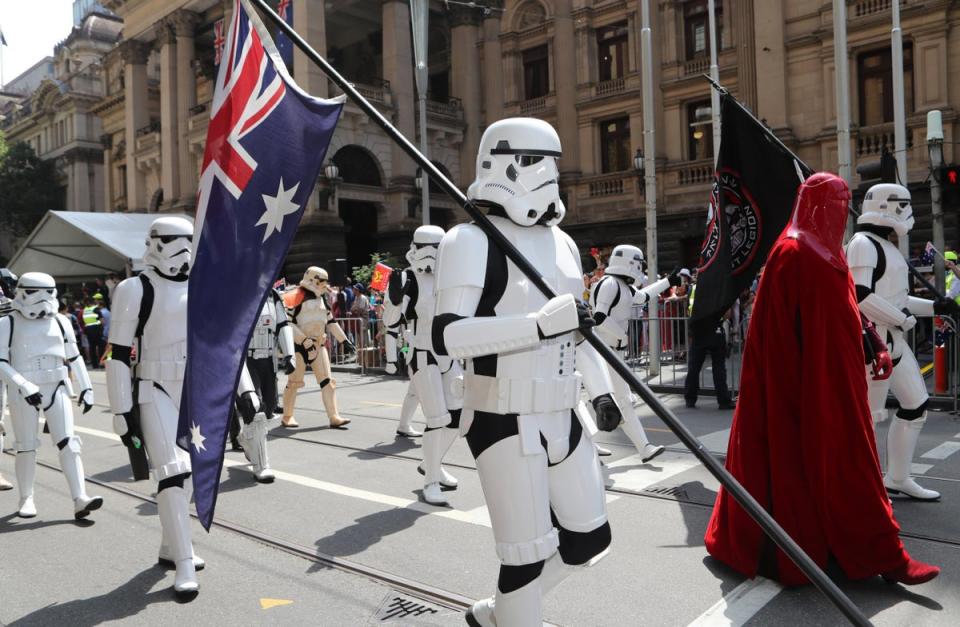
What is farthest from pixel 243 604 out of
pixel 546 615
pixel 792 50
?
pixel 792 50

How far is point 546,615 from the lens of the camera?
162 inches

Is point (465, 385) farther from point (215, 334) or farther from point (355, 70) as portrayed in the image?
point (355, 70)

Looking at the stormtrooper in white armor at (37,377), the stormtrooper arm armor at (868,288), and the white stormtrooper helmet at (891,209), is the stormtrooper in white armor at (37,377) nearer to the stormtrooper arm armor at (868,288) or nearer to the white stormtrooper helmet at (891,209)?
the stormtrooper arm armor at (868,288)

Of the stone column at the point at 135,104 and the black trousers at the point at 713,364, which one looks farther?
the stone column at the point at 135,104

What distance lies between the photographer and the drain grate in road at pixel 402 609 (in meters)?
4.13

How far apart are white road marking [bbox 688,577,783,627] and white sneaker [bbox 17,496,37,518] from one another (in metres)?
5.23

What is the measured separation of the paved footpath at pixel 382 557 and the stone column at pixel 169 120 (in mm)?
27410

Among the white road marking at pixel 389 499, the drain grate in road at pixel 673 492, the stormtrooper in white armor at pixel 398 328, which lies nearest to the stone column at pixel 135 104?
the stormtrooper in white armor at pixel 398 328

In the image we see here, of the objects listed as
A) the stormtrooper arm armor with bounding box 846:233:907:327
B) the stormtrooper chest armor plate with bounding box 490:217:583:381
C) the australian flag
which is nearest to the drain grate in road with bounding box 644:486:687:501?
the stormtrooper arm armor with bounding box 846:233:907:327

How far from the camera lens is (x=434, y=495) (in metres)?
6.27

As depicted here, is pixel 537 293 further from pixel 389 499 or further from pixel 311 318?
pixel 311 318

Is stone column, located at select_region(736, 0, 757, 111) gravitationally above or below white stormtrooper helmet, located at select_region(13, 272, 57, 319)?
above

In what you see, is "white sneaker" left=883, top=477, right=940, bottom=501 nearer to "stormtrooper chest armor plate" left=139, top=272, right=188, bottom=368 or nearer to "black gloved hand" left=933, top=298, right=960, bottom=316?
"black gloved hand" left=933, top=298, right=960, bottom=316

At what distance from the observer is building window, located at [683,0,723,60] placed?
2483cm
